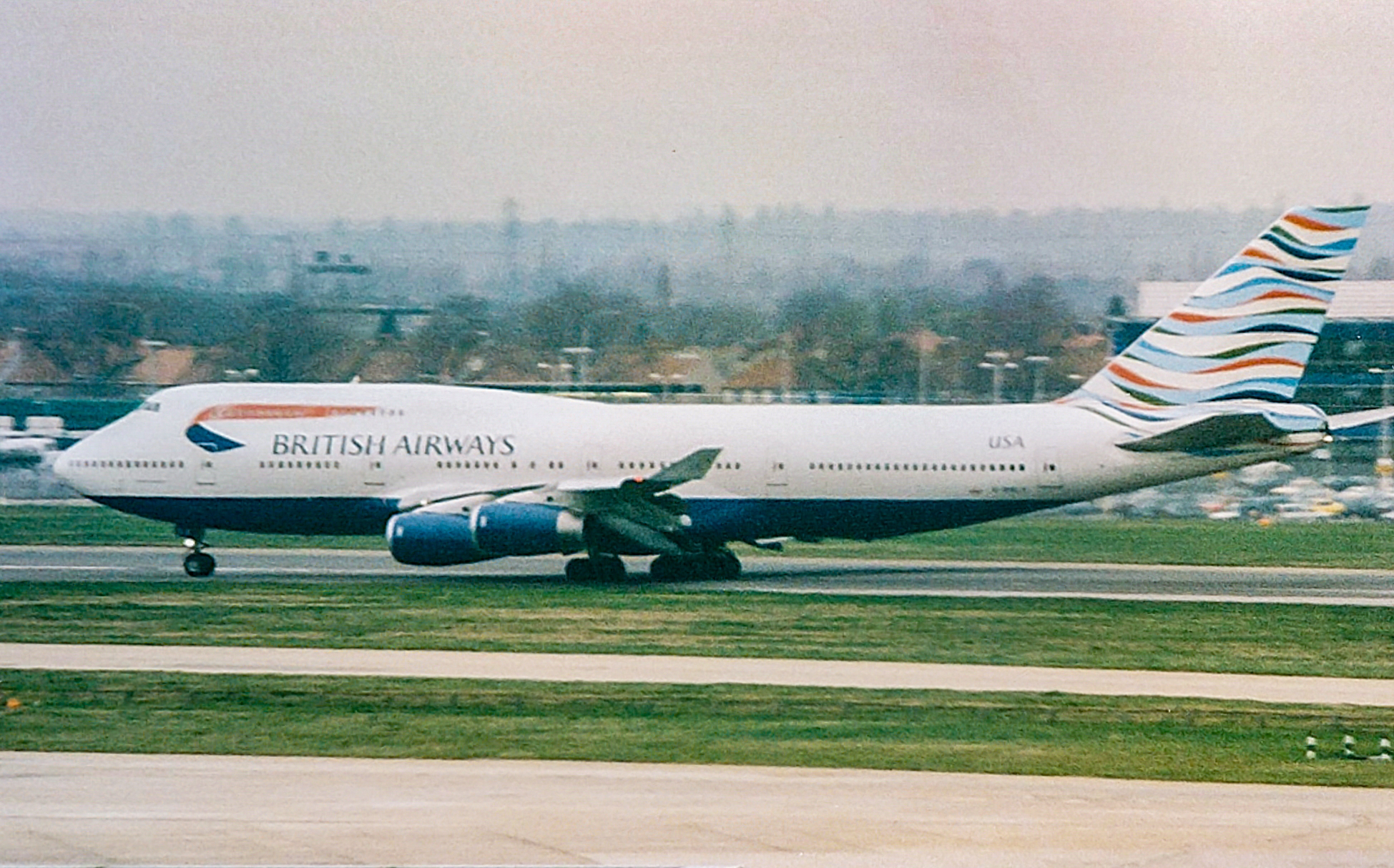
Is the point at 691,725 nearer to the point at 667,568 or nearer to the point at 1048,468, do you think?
the point at 667,568

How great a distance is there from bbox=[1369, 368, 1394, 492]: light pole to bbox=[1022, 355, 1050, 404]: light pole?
47.9ft

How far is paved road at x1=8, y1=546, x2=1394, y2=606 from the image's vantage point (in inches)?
1596

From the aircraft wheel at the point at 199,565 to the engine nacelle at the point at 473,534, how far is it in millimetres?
5203

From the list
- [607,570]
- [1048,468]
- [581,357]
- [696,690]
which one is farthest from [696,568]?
[581,357]

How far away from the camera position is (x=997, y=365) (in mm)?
90562

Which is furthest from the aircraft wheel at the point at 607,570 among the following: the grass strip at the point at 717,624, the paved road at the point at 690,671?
the paved road at the point at 690,671

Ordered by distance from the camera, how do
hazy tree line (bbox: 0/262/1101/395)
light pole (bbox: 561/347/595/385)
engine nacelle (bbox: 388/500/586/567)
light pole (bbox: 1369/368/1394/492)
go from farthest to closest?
1. light pole (bbox: 561/347/595/385)
2. hazy tree line (bbox: 0/262/1101/395)
3. light pole (bbox: 1369/368/1394/492)
4. engine nacelle (bbox: 388/500/586/567)

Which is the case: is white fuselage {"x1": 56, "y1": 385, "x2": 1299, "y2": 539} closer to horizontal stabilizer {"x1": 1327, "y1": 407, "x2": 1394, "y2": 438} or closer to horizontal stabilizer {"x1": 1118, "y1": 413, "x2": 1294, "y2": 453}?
horizontal stabilizer {"x1": 1118, "y1": 413, "x2": 1294, "y2": 453}

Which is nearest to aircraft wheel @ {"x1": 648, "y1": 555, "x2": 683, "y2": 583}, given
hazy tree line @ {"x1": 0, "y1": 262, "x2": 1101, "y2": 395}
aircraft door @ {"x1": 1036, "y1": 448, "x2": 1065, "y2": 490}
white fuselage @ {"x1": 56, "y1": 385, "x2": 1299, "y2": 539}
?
white fuselage @ {"x1": 56, "y1": 385, "x2": 1299, "y2": 539}

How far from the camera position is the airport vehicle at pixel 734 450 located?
42.8 metres

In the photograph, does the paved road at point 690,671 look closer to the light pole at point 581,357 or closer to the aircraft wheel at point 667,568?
the aircraft wheel at point 667,568

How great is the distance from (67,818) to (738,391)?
75142 mm

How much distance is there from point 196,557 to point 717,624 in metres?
14.7

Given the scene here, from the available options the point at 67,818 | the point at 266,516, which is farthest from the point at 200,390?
the point at 67,818
